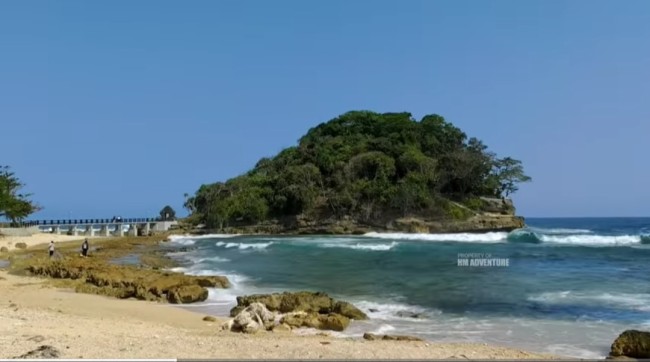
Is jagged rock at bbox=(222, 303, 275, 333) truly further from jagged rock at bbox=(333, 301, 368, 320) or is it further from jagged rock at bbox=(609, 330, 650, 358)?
jagged rock at bbox=(609, 330, 650, 358)

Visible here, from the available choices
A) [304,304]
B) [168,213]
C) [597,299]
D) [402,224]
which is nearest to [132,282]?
[304,304]

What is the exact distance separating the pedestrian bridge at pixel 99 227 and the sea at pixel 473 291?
31.3 m

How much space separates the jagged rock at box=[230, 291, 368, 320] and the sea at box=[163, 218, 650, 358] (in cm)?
43

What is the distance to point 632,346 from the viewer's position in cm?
884

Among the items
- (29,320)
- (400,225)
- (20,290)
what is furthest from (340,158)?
(29,320)

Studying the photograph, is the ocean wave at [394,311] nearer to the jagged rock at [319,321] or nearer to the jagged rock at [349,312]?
the jagged rock at [349,312]

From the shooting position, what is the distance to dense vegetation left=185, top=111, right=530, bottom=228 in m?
62.8

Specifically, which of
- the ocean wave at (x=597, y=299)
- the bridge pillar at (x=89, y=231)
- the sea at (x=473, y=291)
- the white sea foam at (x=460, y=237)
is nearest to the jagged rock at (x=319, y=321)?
the sea at (x=473, y=291)

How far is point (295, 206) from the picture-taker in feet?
217

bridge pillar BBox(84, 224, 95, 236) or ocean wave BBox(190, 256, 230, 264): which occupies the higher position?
bridge pillar BBox(84, 224, 95, 236)

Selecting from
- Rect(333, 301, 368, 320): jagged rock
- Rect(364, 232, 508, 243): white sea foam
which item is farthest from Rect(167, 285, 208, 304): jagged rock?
Rect(364, 232, 508, 243): white sea foam

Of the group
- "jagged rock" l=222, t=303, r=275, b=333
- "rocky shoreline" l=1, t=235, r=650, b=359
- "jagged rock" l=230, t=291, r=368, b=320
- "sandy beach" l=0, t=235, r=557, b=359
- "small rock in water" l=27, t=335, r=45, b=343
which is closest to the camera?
"sandy beach" l=0, t=235, r=557, b=359

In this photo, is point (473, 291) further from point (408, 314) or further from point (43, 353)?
point (43, 353)

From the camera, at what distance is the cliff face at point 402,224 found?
60.5m
